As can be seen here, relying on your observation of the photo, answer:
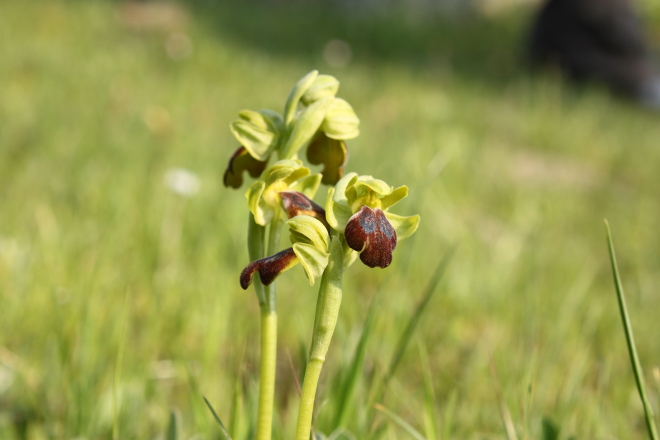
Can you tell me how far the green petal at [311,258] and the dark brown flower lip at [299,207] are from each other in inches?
2.3

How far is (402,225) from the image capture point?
0.72m

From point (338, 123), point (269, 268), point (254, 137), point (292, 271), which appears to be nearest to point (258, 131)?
point (254, 137)

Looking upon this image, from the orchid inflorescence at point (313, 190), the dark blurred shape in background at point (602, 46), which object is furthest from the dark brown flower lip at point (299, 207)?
the dark blurred shape in background at point (602, 46)

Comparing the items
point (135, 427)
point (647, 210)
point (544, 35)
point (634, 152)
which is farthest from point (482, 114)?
point (135, 427)

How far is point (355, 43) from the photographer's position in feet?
21.9

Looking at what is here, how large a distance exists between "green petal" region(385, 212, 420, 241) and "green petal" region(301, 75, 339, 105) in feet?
0.68

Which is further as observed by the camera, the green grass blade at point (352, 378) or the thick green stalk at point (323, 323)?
the green grass blade at point (352, 378)

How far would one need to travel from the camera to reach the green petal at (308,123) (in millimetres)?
748

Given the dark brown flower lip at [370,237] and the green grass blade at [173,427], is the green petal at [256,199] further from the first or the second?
the green grass blade at [173,427]

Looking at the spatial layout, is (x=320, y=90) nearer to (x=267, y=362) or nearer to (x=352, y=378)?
(x=267, y=362)

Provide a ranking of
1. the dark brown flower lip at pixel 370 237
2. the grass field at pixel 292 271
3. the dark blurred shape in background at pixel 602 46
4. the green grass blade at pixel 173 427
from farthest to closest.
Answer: the dark blurred shape in background at pixel 602 46, the grass field at pixel 292 271, the green grass blade at pixel 173 427, the dark brown flower lip at pixel 370 237

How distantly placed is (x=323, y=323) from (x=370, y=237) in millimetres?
120

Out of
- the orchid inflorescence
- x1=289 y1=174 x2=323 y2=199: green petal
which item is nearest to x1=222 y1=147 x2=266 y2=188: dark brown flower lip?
the orchid inflorescence

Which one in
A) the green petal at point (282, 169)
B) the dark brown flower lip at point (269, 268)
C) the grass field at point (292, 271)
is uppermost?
the green petal at point (282, 169)
